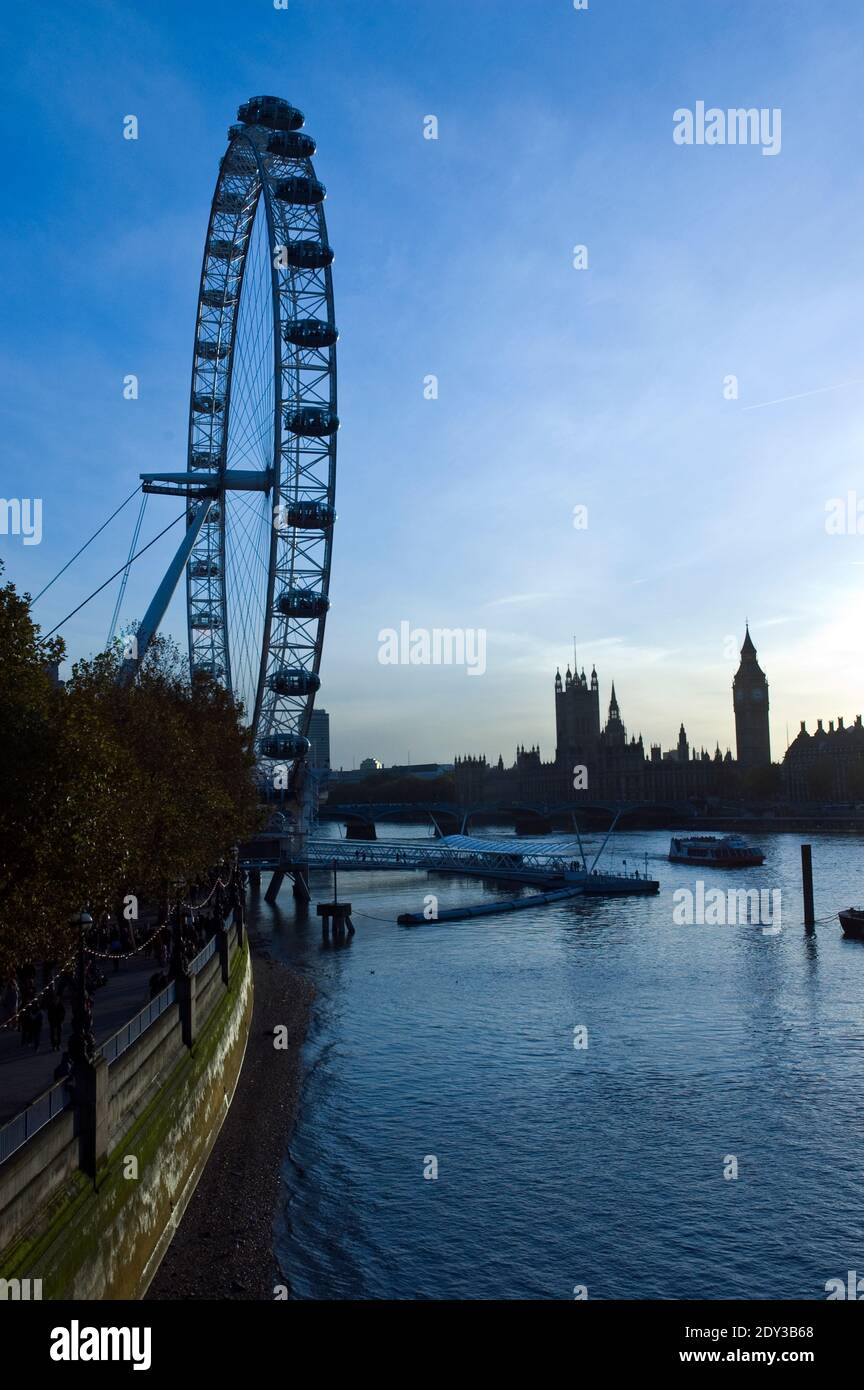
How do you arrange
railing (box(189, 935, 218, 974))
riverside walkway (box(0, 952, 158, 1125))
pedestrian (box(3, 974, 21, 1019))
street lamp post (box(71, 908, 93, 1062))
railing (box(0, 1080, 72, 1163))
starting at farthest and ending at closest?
1. railing (box(189, 935, 218, 974))
2. pedestrian (box(3, 974, 21, 1019))
3. riverside walkway (box(0, 952, 158, 1125))
4. street lamp post (box(71, 908, 93, 1062))
5. railing (box(0, 1080, 72, 1163))

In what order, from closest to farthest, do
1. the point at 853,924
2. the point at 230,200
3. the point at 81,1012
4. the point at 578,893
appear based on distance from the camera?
the point at 81,1012, the point at 853,924, the point at 230,200, the point at 578,893

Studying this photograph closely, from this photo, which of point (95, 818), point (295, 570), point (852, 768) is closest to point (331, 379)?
point (295, 570)

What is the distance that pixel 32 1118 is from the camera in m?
11.3

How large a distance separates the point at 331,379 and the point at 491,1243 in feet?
119

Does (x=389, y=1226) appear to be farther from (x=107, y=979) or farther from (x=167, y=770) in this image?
(x=167, y=770)

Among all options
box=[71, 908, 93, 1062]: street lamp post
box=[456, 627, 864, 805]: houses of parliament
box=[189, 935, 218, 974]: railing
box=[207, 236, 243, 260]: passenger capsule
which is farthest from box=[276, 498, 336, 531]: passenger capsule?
box=[456, 627, 864, 805]: houses of parliament

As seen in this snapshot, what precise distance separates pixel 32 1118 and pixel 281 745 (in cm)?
3884

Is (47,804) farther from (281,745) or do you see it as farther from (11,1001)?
(281,745)

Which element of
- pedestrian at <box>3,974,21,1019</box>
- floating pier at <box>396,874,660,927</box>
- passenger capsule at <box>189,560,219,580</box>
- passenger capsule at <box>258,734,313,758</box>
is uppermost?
passenger capsule at <box>189,560,219,580</box>

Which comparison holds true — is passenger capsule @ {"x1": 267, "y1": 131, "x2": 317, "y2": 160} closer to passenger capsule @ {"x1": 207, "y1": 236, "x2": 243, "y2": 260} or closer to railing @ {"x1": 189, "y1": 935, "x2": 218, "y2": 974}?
passenger capsule @ {"x1": 207, "y1": 236, "x2": 243, "y2": 260}

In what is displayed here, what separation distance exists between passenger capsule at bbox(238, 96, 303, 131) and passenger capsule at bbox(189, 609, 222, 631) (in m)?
20.4

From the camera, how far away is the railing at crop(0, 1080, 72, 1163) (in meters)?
10.6

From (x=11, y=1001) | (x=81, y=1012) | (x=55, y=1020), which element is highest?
(x=81, y=1012)

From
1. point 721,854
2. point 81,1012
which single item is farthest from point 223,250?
point 721,854
